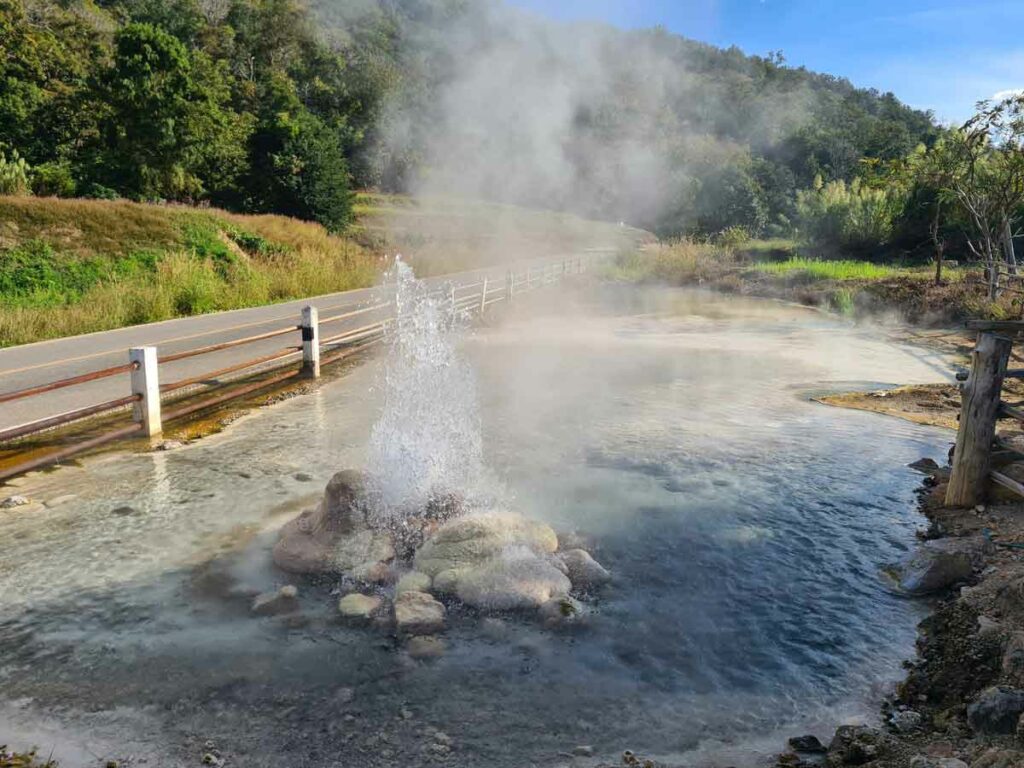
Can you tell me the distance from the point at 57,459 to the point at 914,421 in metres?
7.76

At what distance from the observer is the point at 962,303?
15.5 metres

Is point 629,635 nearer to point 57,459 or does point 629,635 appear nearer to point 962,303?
point 57,459

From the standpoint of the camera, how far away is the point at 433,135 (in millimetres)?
35500

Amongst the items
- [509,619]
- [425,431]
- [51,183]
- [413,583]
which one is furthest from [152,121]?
[509,619]

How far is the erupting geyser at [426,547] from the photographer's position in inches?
152

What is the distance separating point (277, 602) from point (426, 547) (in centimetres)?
82

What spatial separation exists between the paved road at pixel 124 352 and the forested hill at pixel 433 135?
51.4 ft

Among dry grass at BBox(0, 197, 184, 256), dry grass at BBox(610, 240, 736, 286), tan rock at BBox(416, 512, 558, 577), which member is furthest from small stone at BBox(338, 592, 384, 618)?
dry grass at BBox(610, 240, 736, 286)

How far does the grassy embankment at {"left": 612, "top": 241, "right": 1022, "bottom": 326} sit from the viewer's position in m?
15.8

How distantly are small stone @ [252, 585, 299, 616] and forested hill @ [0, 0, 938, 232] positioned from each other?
25.6 meters

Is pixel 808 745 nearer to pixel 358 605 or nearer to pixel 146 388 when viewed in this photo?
pixel 358 605

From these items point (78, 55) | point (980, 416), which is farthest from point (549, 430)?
point (78, 55)

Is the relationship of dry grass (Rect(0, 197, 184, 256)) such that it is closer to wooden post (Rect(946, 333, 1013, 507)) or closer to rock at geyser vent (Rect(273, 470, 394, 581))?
rock at geyser vent (Rect(273, 470, 394, 581))

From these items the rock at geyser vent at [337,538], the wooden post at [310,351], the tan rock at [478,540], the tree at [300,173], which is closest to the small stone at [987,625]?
the tan rock at [478,540]
